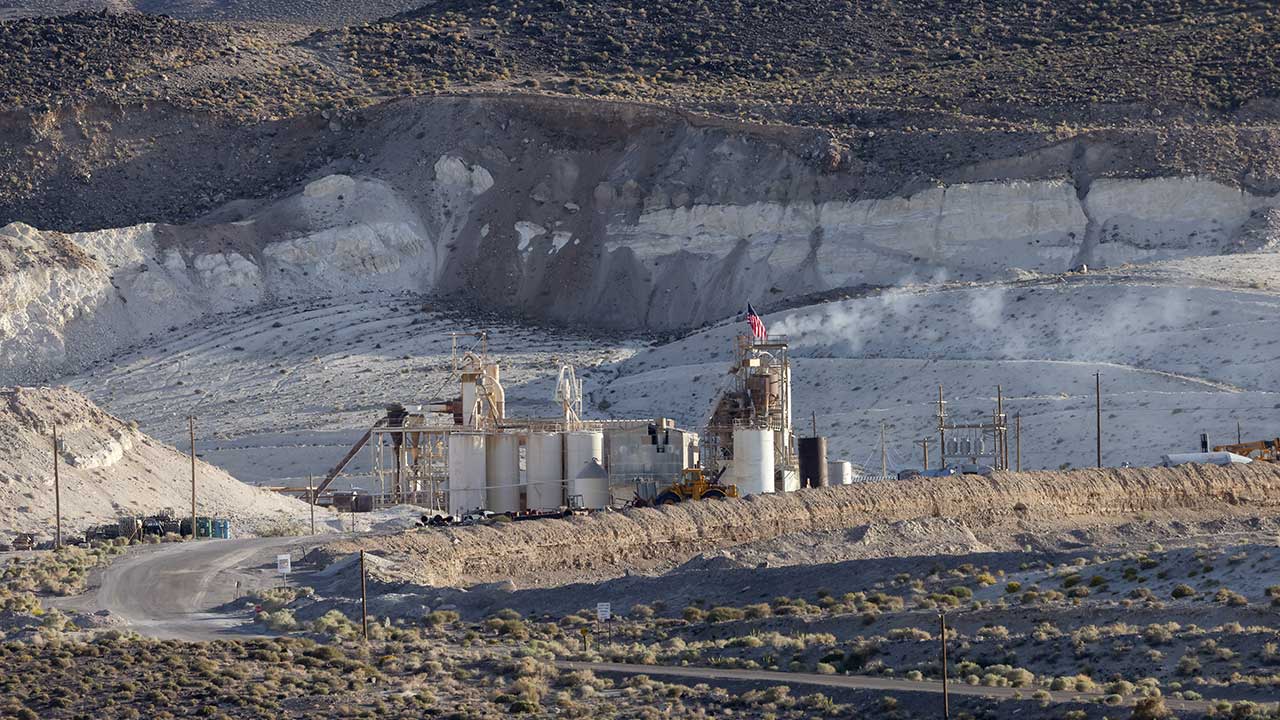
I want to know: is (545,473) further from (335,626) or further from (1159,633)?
(1159,633)

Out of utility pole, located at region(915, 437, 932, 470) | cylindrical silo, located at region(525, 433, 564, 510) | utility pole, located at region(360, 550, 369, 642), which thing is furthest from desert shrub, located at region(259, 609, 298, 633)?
utility pole, located at region(915, 437, 932, 470)

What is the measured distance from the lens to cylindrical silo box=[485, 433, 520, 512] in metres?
59.3

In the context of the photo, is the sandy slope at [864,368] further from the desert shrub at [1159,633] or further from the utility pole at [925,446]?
the desert shrub at [1159,633]

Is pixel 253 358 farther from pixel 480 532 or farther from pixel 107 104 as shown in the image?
pixel 480 532

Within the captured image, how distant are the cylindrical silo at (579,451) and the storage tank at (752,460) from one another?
11.2 ft

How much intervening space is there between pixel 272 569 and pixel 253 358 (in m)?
47.6

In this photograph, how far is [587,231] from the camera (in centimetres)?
10781

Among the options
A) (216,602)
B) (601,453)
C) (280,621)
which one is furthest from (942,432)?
(280,621)

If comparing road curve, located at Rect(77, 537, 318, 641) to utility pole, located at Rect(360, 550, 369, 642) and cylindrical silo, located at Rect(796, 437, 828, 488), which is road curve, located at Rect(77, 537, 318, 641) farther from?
cylindrical silo, located at Rect(796, 437, 828, 488)

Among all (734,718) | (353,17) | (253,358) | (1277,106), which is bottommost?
(734,718)

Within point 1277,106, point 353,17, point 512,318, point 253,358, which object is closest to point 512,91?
point 512,318

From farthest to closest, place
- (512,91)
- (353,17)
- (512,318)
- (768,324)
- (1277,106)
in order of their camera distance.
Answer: (353,17) < (512,91) < (1277,106) < (512,318) < (768,324)

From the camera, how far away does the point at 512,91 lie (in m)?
117

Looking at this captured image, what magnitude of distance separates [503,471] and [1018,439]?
58.9 feet
